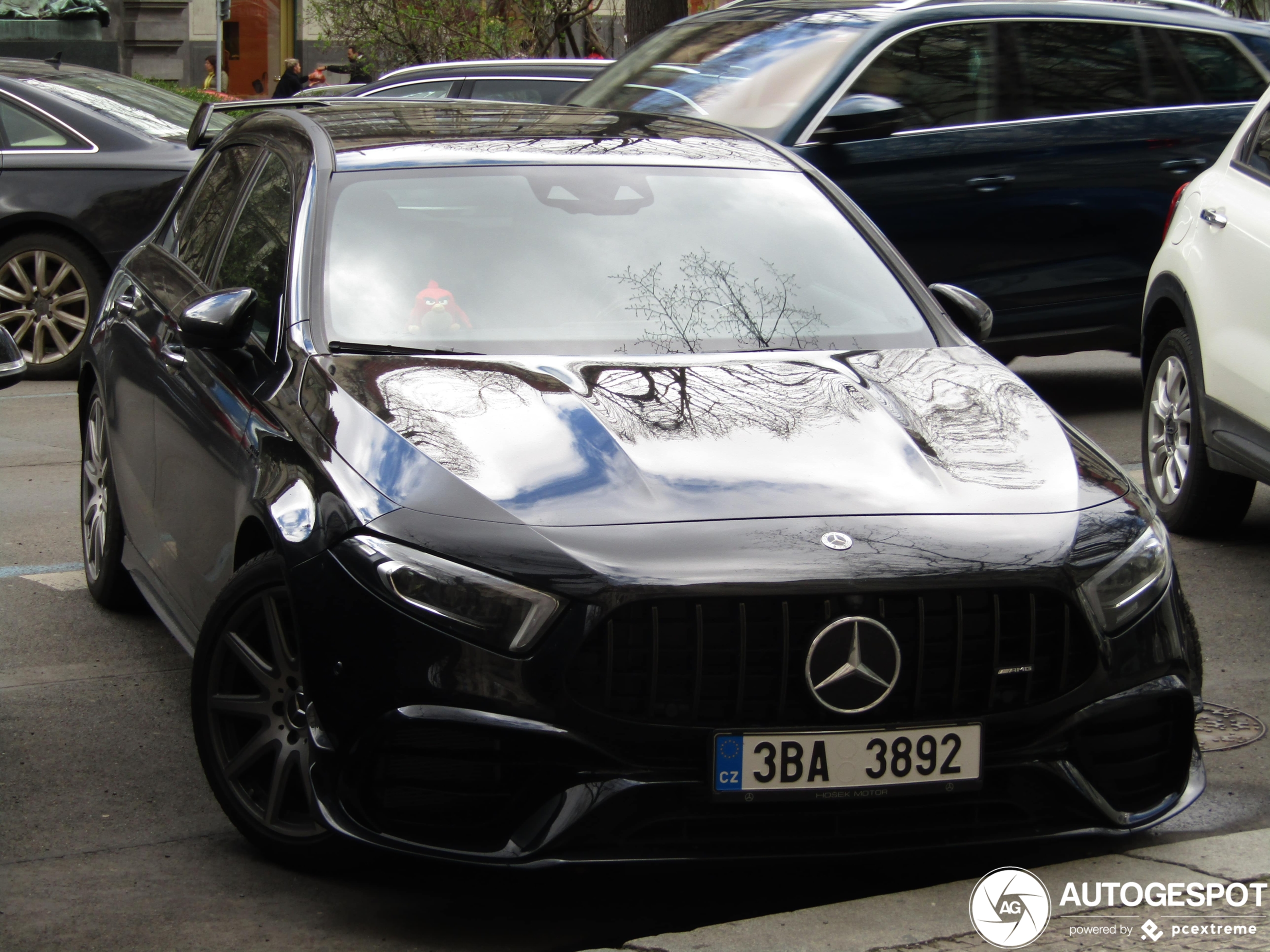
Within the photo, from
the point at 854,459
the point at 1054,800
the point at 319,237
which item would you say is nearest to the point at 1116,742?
the point at 1054,800

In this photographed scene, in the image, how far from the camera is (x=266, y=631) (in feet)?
12.4

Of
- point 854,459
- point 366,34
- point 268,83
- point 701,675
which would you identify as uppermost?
point 854,459

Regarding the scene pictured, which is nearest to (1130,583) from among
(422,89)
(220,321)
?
(220,321)

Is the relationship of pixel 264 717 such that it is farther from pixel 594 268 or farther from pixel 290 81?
pixel 290 81

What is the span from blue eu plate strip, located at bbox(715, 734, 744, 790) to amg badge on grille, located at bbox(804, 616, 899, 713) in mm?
172

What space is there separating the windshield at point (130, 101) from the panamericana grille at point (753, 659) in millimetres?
7723

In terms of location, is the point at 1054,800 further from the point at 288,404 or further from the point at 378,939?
the point at 288,404

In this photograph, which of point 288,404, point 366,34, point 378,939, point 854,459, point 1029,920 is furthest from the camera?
point 366,34

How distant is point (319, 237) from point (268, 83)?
3936cm

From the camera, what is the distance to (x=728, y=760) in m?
3.31

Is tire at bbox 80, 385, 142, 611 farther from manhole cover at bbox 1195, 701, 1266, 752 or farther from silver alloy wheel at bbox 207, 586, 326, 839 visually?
manhole cover at bbox 1195, 701, 1266, 752

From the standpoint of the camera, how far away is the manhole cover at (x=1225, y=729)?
15.0 feet

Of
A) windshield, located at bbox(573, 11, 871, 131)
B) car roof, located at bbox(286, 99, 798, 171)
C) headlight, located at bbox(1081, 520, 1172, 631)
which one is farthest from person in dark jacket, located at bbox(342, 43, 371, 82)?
headlight, located at bbox(1081, 520, 1172, 631)

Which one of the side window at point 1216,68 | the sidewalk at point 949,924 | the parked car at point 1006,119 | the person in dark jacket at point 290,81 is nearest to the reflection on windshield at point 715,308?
the sidewalk at point 949,924
